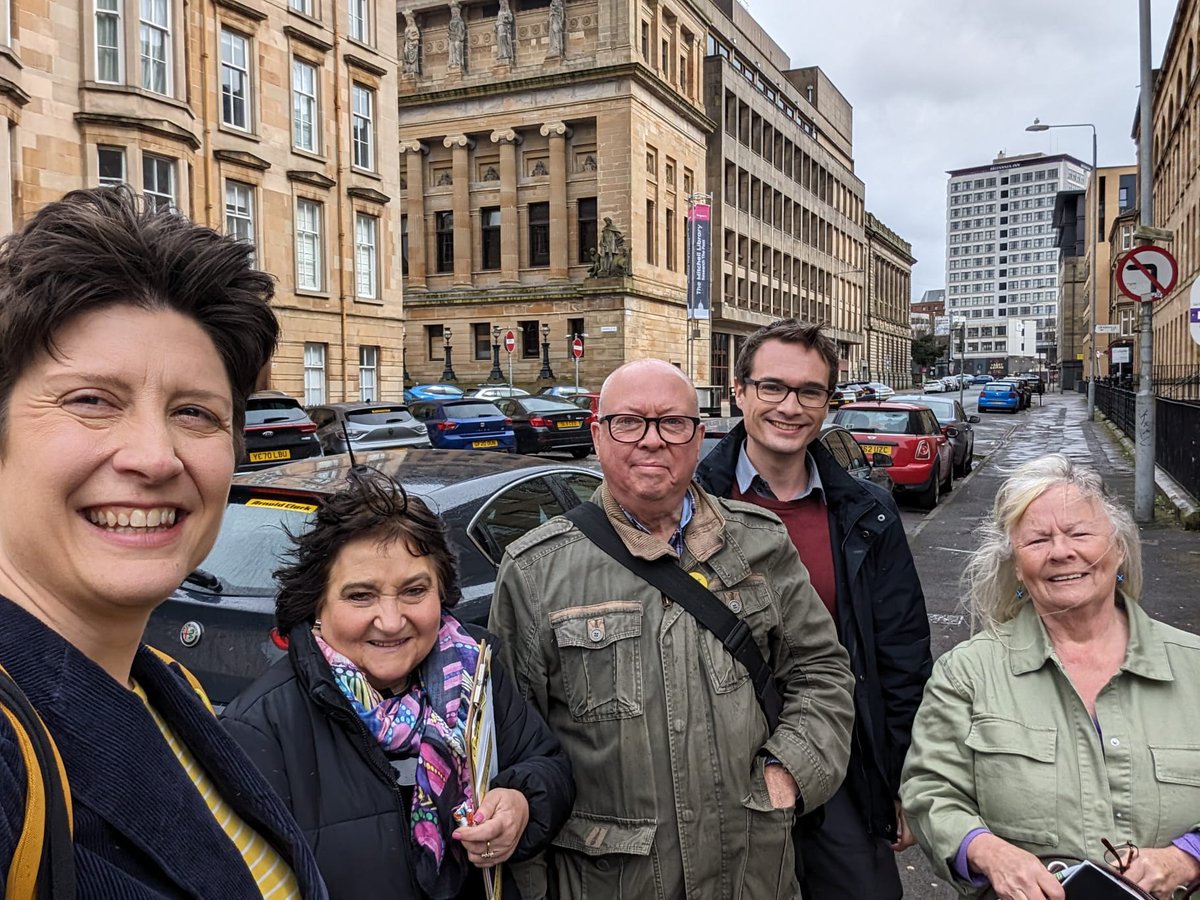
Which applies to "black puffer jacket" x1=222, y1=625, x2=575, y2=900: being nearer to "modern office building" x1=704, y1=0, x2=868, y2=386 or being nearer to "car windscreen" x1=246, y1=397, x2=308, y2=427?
"car windscreen" x1=246, y1=397, x2=308, y2=427

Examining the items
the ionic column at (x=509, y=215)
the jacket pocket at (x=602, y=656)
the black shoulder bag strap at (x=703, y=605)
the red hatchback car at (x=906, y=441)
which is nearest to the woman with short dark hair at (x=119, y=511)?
the jacket pocket at (x=602, y=656)

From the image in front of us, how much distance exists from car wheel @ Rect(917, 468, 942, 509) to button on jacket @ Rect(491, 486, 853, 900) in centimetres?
1218

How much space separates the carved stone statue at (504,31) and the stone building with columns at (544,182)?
2.8 inches

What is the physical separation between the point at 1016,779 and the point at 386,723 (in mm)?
1524

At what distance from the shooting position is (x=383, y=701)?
1.99 m

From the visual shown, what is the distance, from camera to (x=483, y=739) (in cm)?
194

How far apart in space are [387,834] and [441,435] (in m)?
17.5

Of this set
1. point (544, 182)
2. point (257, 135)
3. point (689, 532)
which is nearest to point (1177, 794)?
point (689, 532)

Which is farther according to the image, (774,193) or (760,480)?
(774,193)

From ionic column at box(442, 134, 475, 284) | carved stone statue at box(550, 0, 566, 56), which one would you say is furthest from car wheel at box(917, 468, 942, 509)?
carved stone statue at box(550, 0, 566, 56)

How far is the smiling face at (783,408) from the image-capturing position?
2.93 metres

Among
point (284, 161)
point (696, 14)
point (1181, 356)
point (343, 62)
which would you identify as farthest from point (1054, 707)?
point (696, 14)

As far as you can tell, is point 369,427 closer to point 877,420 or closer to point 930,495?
point 877,420

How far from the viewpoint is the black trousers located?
251cm
